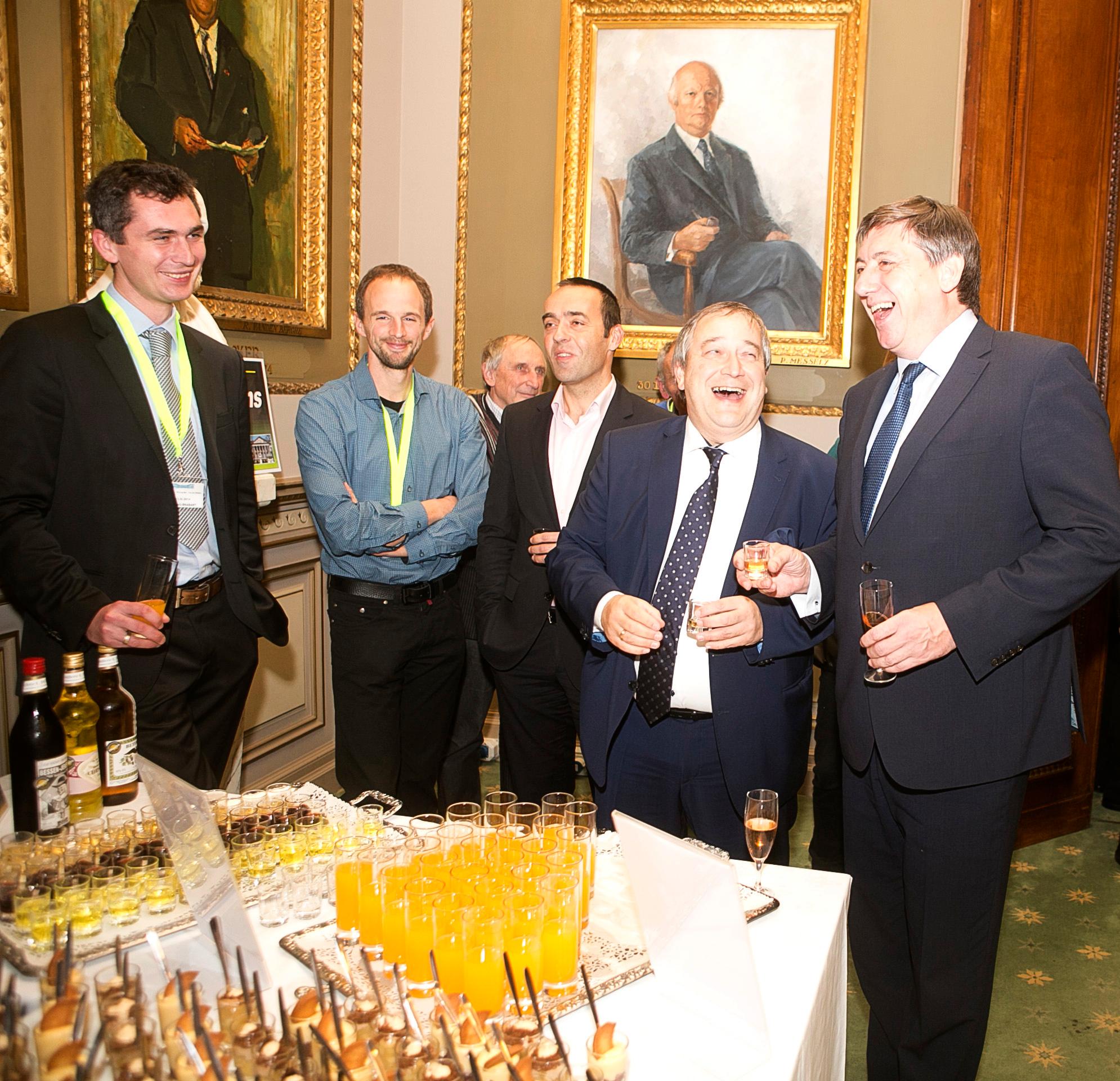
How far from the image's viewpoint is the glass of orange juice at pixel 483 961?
4.21 feet

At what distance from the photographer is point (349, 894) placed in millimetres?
1478

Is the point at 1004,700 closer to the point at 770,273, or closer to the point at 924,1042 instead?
the point at 924,1042

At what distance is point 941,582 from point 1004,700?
273mm

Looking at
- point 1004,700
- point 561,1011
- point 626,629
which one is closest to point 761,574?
point 626,629

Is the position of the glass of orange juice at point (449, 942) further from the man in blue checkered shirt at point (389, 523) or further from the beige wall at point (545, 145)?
the beige wall at point (545, 145)

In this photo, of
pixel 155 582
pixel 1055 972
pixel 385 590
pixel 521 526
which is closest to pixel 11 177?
pixel 155 582

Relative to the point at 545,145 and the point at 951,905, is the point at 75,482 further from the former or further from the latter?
the point at 545,145

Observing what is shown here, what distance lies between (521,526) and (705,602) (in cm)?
113

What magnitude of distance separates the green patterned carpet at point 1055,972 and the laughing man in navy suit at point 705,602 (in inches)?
37.7

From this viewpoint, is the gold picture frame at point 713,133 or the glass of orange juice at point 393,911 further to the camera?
the gold picture frame at point 713,133

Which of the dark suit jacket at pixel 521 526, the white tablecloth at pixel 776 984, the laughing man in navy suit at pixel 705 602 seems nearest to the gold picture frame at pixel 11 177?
the dark suit jacket at pixel 521 526

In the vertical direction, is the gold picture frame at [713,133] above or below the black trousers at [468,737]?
above

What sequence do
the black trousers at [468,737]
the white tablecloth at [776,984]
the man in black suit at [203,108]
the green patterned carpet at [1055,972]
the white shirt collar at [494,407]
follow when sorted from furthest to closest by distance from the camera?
the white shirt collar at [494,407]
the black trousers at [468,737]
the man in black suit at [203,108]
the green patterned carpet at [1055,972]
the white tablecloth at [776,984]

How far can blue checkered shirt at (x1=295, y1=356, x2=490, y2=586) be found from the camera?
3.20 m
